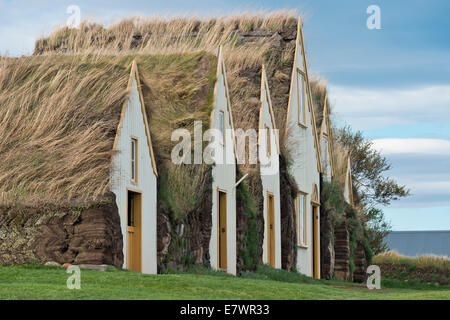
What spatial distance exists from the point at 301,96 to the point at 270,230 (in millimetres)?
6946

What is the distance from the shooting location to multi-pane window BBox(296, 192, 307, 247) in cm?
3528

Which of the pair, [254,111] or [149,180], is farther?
[254,111]

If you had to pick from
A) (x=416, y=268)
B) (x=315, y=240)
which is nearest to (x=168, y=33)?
(x=315, y=240)

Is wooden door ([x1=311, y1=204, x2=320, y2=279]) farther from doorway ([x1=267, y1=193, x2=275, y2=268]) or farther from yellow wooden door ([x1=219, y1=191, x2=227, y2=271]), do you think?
yellow wooden door ([x1=219, y1=191, x2=227, y2=271])

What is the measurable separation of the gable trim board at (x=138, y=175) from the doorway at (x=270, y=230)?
29.9 feet

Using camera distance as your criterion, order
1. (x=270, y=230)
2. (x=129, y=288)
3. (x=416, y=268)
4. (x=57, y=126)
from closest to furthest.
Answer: (x=129, y=288), (x=57, y=126), (x=270, y=230), (x=416, y=268)

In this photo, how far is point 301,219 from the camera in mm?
35656

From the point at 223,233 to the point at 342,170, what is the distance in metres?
18.1

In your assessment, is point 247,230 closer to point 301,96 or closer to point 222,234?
point 222,234

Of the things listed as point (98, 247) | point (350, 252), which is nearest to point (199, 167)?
point (98, 247)

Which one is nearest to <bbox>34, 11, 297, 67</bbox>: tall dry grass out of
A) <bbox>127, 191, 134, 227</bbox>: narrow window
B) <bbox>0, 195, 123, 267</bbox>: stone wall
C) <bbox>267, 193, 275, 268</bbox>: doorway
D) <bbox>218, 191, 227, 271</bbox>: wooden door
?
<bbox>267, 193, 275, 268</bbox>: doorway

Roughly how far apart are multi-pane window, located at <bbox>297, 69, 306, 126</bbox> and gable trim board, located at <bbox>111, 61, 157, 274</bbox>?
1347 centimetres

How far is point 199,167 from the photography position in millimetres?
25312
